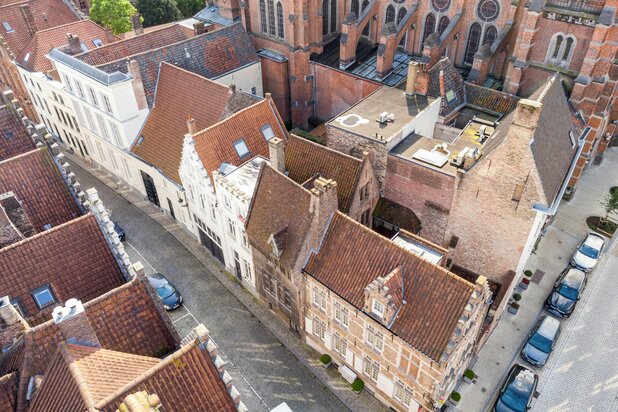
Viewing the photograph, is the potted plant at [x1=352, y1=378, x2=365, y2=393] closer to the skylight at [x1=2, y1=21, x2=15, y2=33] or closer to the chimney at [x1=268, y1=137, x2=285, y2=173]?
the chimney at [x1=268, y1=137, x2=285, y2=173]

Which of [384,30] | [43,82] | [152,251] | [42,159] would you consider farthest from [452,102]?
[43,82]

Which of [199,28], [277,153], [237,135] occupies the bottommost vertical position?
[237,135]

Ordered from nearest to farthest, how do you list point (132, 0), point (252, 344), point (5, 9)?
point (252, 344) → point (5, 9) → point (132, 0)

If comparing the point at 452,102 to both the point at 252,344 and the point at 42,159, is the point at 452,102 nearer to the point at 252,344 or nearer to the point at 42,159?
the point at 252,344

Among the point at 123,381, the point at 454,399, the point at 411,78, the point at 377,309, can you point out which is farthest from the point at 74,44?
the point at 454,399

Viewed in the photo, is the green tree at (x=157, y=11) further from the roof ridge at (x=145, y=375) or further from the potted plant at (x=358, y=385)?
the roof ridge at (x=145, y=375)

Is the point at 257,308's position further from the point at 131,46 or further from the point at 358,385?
the point at 131,46
